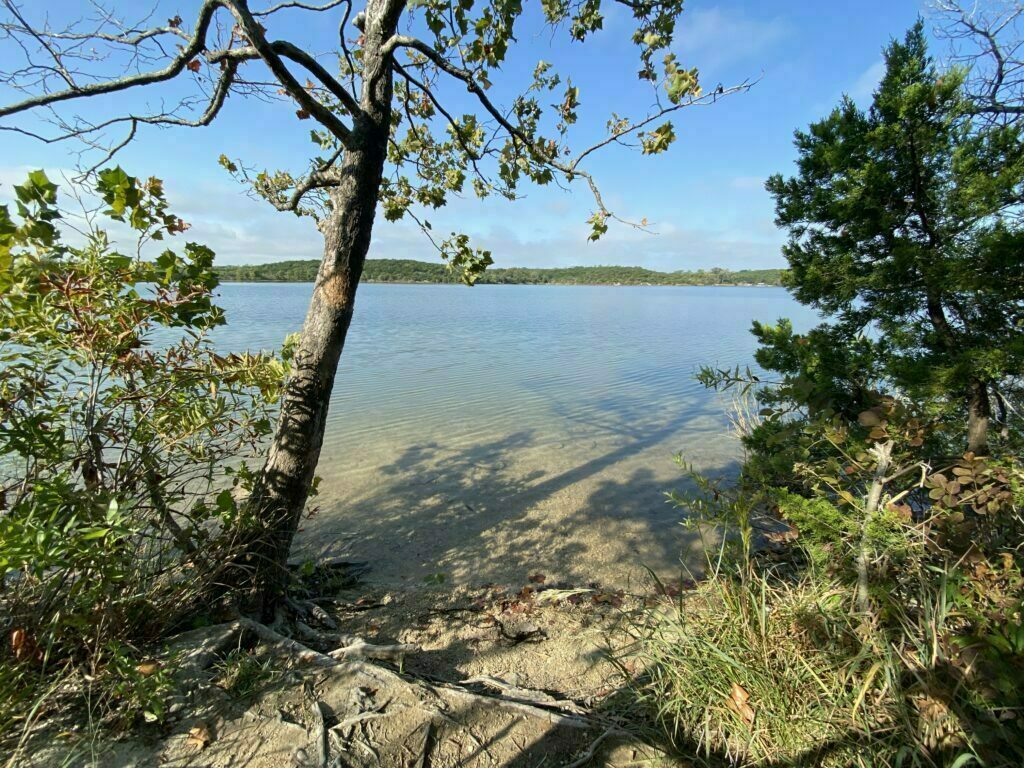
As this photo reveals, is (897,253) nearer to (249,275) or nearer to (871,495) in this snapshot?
(871,495)

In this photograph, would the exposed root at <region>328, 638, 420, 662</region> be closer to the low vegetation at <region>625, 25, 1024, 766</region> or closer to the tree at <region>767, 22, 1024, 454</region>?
the low vegetation at <region>625, 25, 1024, 766</region>

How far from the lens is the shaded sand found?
15.8 feet

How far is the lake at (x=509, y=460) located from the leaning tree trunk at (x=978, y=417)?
254cm

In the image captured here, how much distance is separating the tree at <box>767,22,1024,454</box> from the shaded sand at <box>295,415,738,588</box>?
220cm

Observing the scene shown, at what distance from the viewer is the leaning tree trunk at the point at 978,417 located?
3180 mm

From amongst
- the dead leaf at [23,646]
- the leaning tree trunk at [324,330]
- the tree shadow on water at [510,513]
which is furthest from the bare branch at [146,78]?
the tree shadow on water at [510,513]

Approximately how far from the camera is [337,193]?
3221 millimetres

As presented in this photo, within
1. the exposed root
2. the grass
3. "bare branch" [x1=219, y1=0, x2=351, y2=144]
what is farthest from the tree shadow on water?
"bare branch" [x1=219, y1=0, x2=351, y2=144]

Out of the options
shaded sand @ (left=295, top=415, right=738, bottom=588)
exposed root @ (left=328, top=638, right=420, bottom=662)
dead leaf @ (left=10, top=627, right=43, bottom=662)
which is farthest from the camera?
A: shaded sand @ (left=295, top=415, right=738, bottom=588)

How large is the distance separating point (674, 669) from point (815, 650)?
0.59 m

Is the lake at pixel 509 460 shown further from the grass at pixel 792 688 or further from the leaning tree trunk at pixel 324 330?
the grass at pixel 792 688

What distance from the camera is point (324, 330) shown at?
3.16m

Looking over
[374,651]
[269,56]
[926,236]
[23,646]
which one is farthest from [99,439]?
[926,236]

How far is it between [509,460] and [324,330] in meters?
4.96
